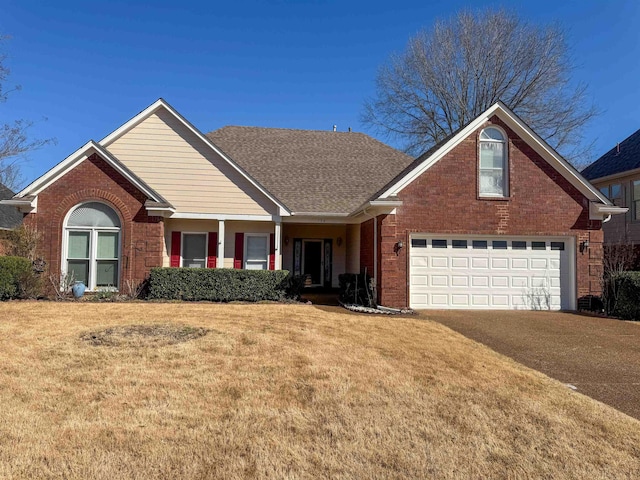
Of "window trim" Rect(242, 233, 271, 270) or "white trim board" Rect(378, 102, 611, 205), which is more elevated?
"white trim board" Rect(378, 102, 611, 205)

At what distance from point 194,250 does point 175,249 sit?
66 cm

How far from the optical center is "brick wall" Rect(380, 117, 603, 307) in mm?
11750

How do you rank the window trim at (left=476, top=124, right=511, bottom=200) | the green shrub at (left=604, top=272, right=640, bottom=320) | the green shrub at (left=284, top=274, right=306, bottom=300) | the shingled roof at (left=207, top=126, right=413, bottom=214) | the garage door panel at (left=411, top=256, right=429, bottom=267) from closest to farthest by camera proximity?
the green shrub at (left=604, top=272, right=640, bottom=320) → the garage door panel at (left=411, top=256, right=429, bottom=267) → the window trim at (left=476, top=124, right=511, bottom=200) → the green shrub at (left=284, top=274, right=306, bottom=300) → the shingled roof at (left=207, top=126, right=413, bottom=214)

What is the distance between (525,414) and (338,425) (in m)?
2.08

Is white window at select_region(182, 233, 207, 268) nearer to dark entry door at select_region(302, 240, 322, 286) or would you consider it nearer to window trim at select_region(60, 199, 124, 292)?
window trim at select_region(60, 199, 124, 292)

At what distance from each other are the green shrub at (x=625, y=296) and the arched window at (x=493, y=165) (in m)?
3.89

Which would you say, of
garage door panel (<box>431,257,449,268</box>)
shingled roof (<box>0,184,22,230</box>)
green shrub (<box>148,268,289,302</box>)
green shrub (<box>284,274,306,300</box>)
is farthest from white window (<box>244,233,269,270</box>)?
shingled roof (<box>0,184,22,230</box>)

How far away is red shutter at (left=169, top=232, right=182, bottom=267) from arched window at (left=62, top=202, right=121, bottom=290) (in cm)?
206

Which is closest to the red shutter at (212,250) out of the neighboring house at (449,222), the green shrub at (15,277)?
the neighboring house at (449,222)

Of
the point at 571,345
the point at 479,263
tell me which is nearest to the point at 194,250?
the point at 479,263

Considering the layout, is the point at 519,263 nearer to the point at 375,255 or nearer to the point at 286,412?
the point at 375,255

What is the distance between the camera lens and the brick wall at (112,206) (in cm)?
1223

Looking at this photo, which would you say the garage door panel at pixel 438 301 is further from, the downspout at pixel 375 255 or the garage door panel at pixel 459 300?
the downspout at pixel 375 255

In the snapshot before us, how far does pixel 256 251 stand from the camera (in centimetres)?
1498
